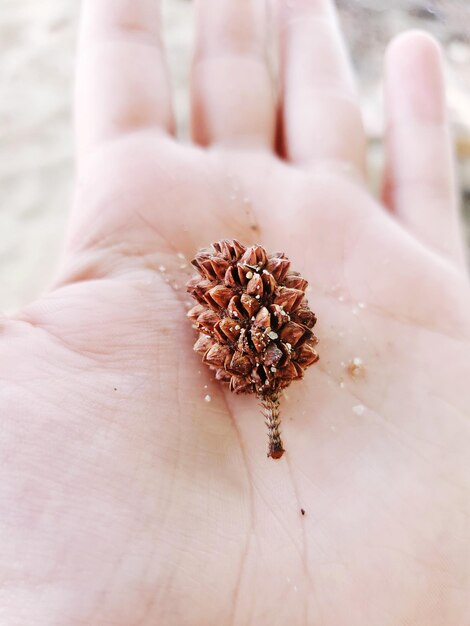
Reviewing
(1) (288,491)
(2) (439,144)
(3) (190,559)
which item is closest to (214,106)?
(2) (439,144)

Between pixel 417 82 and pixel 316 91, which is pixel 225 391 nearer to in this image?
pixel 316 91

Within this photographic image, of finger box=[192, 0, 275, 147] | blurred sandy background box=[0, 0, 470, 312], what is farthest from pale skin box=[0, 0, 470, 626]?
blurred sandy background box=[0, 0, 470, 312]

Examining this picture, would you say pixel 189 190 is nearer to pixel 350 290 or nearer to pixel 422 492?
pixel 350 290

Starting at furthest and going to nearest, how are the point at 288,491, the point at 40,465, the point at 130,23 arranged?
the point at 130,23
the point at 288,491
the point at 40,465

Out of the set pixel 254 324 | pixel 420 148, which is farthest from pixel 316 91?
pixel 254 324

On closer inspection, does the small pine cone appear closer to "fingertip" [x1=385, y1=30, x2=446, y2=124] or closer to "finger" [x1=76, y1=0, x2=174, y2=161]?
"finger" [x1=76, y1=0, x2=174, y2=161]

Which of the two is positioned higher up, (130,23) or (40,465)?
(130,23)
